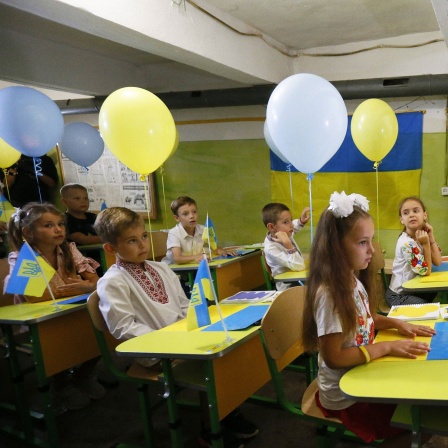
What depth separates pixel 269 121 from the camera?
104 inches

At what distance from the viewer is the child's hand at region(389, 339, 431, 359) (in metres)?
1.33

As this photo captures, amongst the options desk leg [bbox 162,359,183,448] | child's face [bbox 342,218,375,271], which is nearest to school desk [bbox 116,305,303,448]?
desk leg [bbox 162,359,183,448]

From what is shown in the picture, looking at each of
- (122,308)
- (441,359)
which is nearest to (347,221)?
(441,359)

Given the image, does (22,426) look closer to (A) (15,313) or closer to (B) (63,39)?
(A) (15,313)

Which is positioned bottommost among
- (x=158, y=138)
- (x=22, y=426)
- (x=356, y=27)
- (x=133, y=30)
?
(x=22, y=426)

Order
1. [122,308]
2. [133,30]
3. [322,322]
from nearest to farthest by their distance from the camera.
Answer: [322,322], [122,308], [133,30]

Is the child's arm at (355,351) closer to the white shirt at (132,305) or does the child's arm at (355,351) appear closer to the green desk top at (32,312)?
the white shirt at (132,305)

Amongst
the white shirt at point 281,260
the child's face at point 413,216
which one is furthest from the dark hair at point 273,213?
the child's face at point 413,216

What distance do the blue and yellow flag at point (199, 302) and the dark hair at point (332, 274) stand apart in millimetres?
393

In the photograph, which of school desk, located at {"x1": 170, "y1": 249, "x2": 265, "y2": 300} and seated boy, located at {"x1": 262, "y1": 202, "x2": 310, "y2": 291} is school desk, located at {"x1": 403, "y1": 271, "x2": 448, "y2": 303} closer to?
seated boy, located at {"x1": 262, "y1": 202, "x2": 310, "y2": 291}

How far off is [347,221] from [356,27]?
9.28 feet

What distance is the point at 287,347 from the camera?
169 centimetres

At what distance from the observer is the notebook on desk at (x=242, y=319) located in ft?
5.73

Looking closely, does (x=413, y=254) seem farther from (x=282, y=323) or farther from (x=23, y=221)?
(x=23, y=221)
